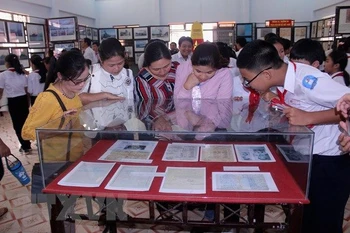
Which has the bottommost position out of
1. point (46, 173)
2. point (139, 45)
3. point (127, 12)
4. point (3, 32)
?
point (46, 173)

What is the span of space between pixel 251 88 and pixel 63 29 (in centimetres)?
647

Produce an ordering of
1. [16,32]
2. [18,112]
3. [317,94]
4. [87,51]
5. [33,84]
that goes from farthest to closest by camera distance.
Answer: [16,32], [87,51], [33,84], [18,112], [317,94]

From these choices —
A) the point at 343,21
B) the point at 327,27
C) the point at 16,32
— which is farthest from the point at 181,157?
the point at 327,27

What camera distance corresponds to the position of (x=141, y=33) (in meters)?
11.1

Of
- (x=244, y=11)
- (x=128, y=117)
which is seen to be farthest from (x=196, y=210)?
(x=244, y=11)

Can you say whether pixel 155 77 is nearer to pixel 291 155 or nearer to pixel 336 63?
pixel 291 155

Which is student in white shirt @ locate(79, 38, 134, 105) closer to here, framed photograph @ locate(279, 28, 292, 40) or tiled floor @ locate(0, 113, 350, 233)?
tiled floor @ locate(0, 113, 350, 233)

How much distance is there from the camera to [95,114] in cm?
184

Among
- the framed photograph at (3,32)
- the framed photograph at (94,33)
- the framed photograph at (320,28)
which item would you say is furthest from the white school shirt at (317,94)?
the framed photograph at (94,33)

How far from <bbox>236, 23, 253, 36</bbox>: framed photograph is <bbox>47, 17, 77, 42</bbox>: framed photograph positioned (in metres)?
6.08

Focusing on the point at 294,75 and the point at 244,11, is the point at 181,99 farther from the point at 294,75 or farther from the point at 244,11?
the point at 244,11

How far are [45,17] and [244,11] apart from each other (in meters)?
6.74

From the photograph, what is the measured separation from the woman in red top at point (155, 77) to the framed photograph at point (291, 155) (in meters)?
1.04

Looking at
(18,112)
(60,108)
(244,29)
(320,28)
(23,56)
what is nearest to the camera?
(60,108)
